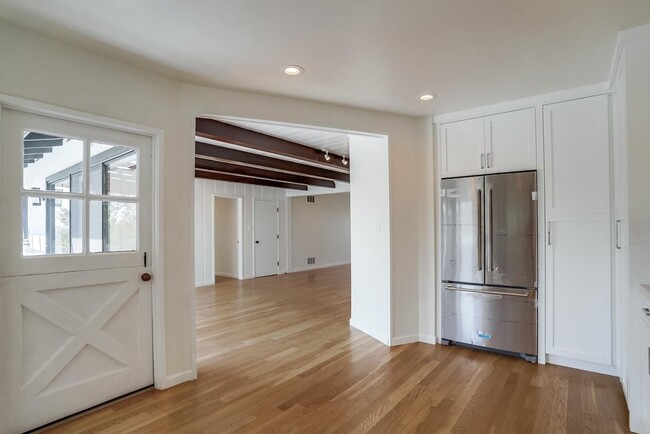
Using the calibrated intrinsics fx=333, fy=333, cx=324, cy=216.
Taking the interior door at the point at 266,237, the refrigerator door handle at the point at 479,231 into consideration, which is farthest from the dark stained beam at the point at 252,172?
the refrigerator door handle at the point at 479,231

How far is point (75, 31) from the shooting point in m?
1.97

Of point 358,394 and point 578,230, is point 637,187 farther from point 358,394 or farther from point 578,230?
point 358,394

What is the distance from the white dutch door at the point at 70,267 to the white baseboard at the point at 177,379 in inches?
4.9

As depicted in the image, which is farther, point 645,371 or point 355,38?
point 355,38

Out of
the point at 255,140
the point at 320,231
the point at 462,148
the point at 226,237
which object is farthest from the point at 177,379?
the point at 320,231

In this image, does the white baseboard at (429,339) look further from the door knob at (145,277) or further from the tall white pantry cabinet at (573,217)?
the door knob at (145,277)

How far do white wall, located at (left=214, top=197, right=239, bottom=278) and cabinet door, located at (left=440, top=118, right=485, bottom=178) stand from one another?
588 centimetres

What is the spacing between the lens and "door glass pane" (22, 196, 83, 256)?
205 cm

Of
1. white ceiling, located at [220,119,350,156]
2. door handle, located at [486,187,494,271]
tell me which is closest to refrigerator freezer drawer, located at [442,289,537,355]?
door handle, located at [486,187,494,271]

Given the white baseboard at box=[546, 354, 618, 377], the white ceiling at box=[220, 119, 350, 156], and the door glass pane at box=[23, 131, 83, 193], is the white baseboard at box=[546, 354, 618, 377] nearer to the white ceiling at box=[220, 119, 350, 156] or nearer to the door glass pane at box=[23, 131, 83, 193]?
the white ceiling at box=[220, 119, 350, 156]

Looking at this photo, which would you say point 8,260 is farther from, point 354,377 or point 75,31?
point 354,377

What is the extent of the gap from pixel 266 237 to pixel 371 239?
16.9 ft

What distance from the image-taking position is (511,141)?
317 cm

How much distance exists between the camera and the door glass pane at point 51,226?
205cm
